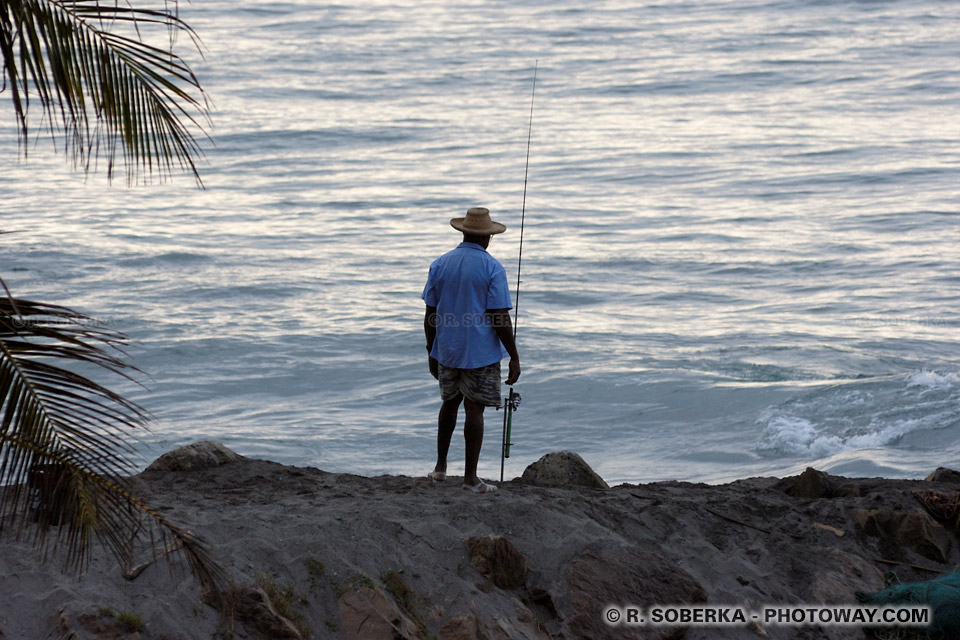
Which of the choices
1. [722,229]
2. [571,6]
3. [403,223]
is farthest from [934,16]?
[403,223]

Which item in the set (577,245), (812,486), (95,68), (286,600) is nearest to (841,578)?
(812,486)

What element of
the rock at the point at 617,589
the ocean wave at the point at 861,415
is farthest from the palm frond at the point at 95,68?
the ocean wave at the point at 861,415

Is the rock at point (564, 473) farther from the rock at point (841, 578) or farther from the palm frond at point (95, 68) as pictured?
the palm frond at point (95, 68)

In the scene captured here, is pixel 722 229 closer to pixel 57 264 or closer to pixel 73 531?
pixel 57 264

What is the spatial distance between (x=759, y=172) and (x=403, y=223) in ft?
26.5

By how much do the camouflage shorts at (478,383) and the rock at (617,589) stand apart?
51.9 inches

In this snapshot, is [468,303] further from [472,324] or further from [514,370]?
[514,370]

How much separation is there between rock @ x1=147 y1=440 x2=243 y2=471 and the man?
67.6 inches

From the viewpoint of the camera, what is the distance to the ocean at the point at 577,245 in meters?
10.6

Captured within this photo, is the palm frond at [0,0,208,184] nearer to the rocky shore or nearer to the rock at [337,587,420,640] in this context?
the rocky shore

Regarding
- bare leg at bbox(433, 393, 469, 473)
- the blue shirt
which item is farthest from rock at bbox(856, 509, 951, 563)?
bare leg at bbox(433, 393, 469, 473)

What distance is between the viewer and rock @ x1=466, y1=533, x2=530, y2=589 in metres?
4.96

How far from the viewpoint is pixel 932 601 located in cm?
504

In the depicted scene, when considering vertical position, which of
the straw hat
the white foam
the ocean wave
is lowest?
the ocean wave
